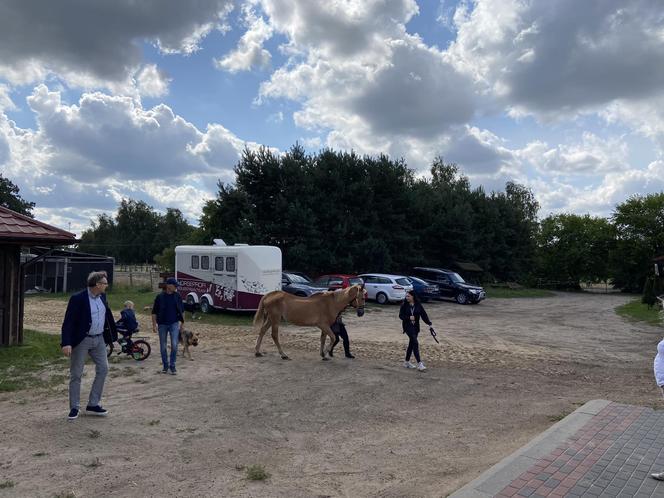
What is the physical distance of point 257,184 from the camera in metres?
29.9

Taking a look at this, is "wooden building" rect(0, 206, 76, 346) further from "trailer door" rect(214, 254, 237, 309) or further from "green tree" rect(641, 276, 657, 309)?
"green tree" rect(641, 276, 657, 309)

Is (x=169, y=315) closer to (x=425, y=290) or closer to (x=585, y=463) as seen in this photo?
(x=585, y=463)

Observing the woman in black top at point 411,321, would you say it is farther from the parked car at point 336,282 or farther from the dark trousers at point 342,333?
the parked car at point 336,282

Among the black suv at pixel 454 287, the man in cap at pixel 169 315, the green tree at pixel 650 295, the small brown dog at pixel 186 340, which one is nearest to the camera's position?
the man in cap at pixel 169 315

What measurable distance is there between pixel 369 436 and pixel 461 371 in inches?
172

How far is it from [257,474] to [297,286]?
15884 mm

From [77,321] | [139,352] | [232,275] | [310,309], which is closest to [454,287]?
[232,275]

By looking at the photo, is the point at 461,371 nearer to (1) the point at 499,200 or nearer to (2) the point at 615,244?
(1) the point at 499,200

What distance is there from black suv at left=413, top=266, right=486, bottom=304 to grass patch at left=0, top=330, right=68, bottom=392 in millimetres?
21146

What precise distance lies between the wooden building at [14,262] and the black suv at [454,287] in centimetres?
2162

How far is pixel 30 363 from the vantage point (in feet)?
31.6

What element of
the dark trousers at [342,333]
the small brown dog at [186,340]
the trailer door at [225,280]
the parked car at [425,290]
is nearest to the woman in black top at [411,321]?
the dark trousers at [342,333]

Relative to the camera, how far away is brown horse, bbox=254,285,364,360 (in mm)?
11086

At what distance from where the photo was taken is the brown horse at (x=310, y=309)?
11086mm
